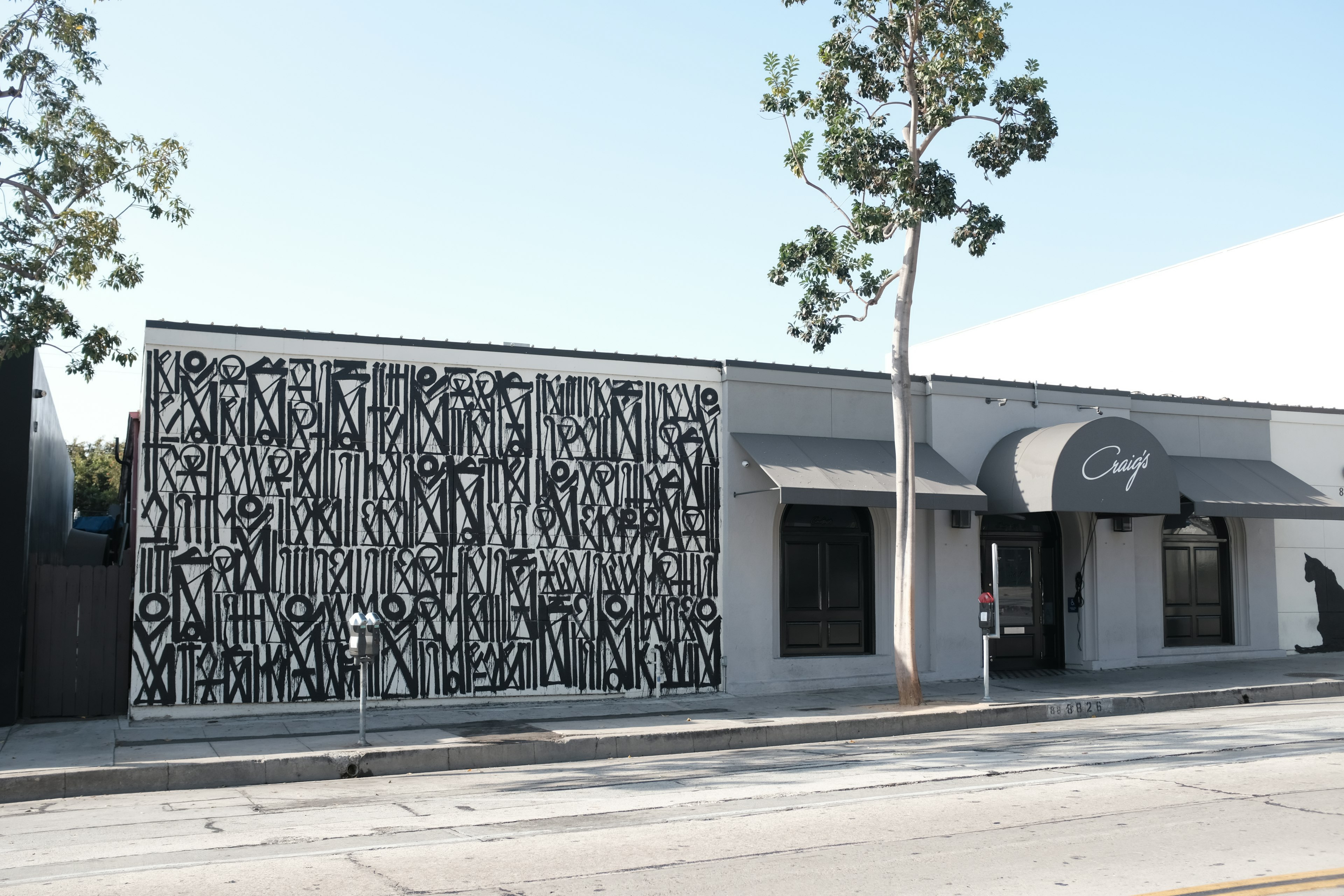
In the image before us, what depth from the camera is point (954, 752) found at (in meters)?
11.8

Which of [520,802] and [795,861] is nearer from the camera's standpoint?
[795,861]

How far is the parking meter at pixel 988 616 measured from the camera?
49.6 feet

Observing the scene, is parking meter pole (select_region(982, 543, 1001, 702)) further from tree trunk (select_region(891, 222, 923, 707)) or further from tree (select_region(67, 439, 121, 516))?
tree (select_region(67, 439, 121, 516))

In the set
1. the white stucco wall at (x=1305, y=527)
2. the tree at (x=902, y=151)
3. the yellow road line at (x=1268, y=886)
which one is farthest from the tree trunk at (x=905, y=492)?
the white stucco wall at (x=1305, y=527)

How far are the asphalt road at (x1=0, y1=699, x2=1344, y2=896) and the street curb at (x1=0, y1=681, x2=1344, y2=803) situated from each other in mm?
319

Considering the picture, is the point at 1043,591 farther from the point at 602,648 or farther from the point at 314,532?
the point at 314,532

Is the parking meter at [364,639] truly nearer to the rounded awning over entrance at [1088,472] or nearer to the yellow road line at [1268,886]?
the yellow road line at [1268,886]

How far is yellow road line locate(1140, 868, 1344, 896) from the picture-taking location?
19.6ft

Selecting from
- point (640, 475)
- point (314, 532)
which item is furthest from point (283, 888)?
point (640, 475)

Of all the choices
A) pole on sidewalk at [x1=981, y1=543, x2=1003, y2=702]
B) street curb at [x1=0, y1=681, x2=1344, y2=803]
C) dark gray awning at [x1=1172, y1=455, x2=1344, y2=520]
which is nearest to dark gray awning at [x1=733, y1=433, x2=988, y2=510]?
pole on sidewalk at [x1=981, y1=543, x2=1003, y2=702]

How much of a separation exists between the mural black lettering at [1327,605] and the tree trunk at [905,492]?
33.8 ft

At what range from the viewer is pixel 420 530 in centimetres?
1516

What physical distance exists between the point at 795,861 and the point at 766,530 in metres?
10.1

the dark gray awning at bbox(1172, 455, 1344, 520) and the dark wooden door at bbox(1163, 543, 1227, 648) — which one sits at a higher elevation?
the dark gray awning at bbox(1172, 455, 1344, 520)
